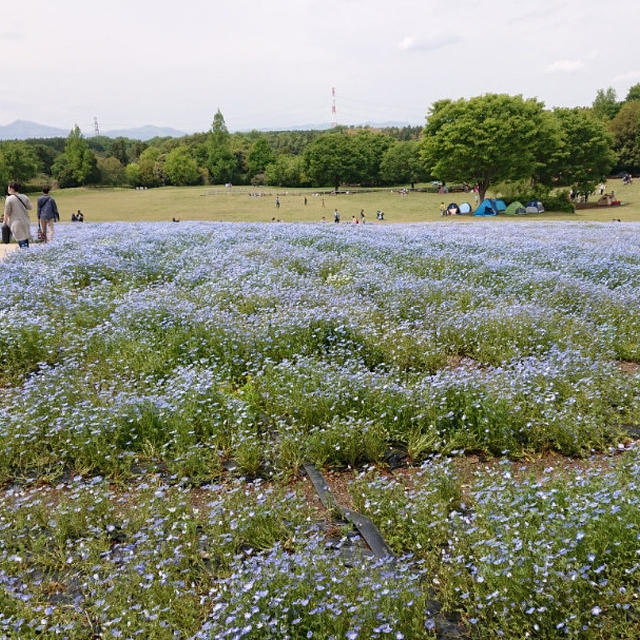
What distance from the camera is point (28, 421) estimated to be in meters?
5.42

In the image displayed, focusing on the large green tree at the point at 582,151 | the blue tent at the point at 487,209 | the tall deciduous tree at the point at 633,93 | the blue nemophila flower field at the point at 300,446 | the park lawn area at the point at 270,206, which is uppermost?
the tall deciduous tree at the point at 633,93

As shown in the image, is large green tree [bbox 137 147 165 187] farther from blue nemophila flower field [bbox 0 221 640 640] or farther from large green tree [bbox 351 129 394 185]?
blue nemophila flower field [bbox 0 221 640 640]

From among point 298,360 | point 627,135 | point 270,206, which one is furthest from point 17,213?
point 627,135

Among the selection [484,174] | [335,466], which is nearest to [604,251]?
[335,466]

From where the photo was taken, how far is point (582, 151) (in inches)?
2451

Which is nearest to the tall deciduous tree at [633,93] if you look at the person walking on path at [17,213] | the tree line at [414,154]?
the tree line at [414,154]

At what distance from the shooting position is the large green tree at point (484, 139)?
51000 mm

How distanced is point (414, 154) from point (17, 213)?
87.1m

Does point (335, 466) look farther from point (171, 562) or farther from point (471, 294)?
point (471, 294)

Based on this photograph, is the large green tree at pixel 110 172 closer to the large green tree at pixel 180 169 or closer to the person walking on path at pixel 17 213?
the large green tree at pixel 180 169

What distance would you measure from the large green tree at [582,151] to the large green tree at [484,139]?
795cm

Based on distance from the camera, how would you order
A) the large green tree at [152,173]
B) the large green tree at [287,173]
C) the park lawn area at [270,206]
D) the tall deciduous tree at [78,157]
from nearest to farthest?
1. the park lawn area at [270,206]
2. the large green tree at [287,173]
3. the tall deciduous tree at [78,157]
4. the large green tree at [152,173]

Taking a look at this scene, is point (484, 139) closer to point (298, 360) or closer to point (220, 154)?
point (298, 360)

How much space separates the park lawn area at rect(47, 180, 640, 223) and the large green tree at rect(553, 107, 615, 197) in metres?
4.41
